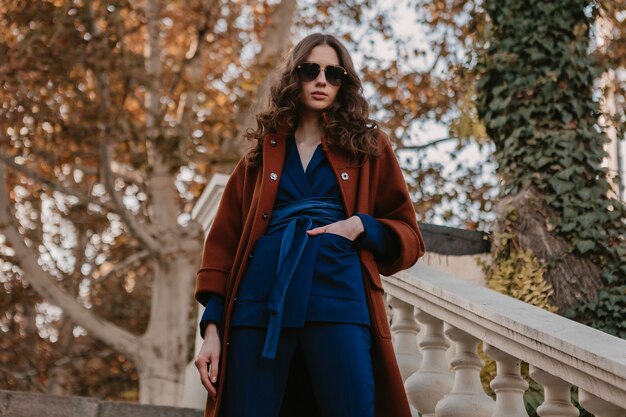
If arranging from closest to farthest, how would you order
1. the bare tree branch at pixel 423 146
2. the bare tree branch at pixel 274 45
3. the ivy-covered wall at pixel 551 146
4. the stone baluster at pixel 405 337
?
the stone baluster at pixel 405 337
the ivy-covered wall at pixel 551 146
the bare tree branch at pixel 274 45
the bare tree branch at pixel 423 146

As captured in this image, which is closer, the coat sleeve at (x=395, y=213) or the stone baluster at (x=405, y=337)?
the coat sleeve at (x=395, y=213)

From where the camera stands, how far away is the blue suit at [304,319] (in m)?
2.73

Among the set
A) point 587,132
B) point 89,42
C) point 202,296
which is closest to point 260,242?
point 202,296

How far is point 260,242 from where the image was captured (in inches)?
115

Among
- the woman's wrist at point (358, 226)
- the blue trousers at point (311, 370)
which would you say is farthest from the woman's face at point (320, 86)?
the blue trousers at point (311, 370)

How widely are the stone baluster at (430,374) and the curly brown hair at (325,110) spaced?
3.55ft

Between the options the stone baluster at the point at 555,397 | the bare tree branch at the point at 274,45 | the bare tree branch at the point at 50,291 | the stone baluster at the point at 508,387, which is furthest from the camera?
the bare tree branch at the point at 274,45

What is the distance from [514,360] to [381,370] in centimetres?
73

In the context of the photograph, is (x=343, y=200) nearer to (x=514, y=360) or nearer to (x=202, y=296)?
(x=202, y=296)

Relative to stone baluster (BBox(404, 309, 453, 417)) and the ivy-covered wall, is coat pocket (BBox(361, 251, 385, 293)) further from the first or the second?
the ivy-covered wall

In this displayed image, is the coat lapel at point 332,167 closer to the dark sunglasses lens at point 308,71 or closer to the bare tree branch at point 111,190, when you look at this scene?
the dark sunglasses lens at point 308,71

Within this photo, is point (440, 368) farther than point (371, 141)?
Yes

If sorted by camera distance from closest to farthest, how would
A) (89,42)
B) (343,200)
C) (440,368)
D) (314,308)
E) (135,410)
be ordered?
(314,308) < (343,200) < (440,368) < (135,410) < (89,42)

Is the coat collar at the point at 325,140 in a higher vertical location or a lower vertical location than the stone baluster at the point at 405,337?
higher
